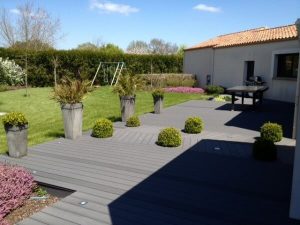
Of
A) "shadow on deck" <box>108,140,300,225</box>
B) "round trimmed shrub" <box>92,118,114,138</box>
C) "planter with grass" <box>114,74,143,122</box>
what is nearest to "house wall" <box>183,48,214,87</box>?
"planter with grass" <box>114,74,143,122</box>

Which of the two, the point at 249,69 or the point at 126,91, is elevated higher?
the point at 249,69

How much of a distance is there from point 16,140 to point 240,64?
17.3 meters

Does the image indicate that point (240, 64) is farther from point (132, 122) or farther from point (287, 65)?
point (132, 122)

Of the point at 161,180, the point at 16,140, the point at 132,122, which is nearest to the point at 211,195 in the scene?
the point at 161,180

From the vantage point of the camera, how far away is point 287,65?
1786 centimetres

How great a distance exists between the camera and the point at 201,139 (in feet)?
28.9

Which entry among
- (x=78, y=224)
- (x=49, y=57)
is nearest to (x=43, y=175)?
(x=78, y=224)

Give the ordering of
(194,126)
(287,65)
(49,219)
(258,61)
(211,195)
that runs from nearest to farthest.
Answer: (49,219) < (211,195) < (194,126) < (287,65) < (258,61)

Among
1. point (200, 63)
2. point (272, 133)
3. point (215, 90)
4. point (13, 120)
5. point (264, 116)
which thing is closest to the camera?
point (13, 120)

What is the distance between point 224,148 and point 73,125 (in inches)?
151

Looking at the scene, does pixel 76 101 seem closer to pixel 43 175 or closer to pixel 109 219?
pixel 43 175

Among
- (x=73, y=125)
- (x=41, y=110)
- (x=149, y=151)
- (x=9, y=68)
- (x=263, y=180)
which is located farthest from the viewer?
(x=9, y=68)

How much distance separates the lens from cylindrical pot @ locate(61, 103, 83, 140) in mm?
8570

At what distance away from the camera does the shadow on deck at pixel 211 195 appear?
167 inches
